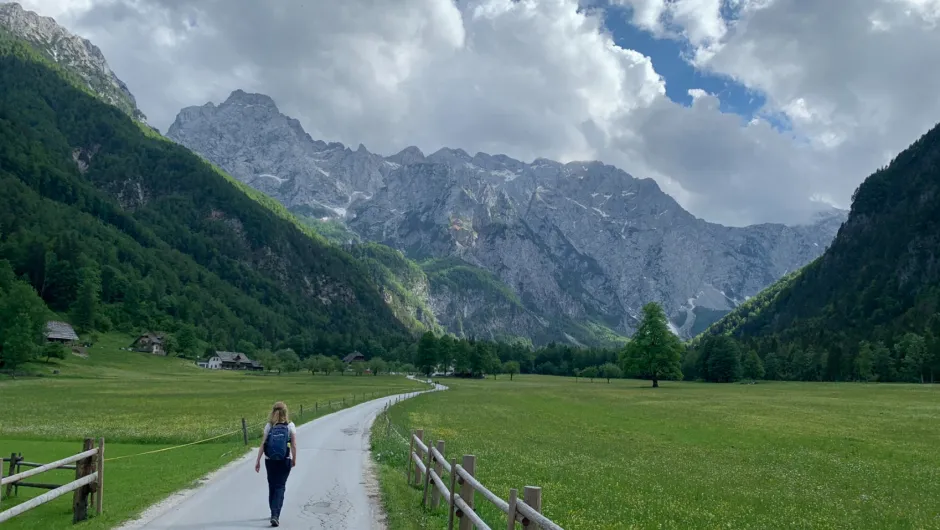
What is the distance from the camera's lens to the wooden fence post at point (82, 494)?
1595 centimetres

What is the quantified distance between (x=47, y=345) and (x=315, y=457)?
12663 centimetres

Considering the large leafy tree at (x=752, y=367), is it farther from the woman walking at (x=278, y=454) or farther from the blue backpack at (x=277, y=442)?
the blue backpack at (x=277, y=442)

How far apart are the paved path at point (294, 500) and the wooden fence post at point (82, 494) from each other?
1.63 meters

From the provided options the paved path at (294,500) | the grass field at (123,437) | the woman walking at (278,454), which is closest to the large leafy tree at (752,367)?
the grass field at (123,437)

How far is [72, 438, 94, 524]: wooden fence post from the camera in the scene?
15953 millimetres

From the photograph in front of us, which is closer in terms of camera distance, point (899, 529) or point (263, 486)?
point (899, 529)

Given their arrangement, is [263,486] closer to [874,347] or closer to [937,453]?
[937,453]

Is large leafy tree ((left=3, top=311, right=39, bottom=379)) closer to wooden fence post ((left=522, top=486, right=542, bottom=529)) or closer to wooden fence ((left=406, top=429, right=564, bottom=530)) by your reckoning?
wooden fence ((left=406, top=429, right=564, bottom=530))

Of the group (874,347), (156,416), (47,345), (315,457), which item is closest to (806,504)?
(315,457)

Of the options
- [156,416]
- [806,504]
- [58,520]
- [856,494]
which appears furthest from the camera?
[156,416]

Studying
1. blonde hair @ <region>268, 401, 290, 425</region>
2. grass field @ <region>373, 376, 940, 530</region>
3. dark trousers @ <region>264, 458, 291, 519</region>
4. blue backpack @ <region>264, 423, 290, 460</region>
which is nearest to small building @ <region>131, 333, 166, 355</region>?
grass field @ <region>373, 376, 940, 530</region>

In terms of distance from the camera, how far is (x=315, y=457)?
28.7 metres

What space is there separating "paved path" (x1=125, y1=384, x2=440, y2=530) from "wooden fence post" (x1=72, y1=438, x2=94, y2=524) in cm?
163

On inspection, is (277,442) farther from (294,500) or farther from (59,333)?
(59,333)
